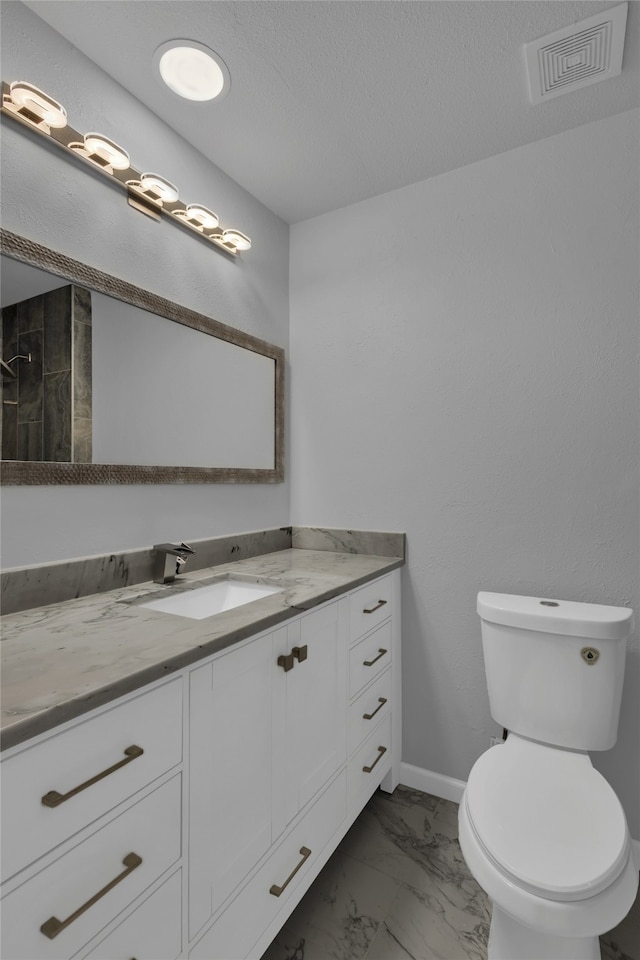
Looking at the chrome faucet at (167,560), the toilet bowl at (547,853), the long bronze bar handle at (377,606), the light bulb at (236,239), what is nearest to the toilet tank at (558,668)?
the toilet bowl at (547,853)

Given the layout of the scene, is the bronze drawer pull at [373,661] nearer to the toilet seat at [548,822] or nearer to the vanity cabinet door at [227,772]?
the toilet seat at [548,822]

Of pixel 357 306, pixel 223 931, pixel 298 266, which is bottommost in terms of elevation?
pixel 223 931

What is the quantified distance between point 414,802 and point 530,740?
0.67m

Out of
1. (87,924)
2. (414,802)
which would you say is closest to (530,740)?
(414,802)

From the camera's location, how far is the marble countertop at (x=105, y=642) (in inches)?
29.0

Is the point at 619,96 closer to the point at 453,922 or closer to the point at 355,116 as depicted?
the point at 355,116

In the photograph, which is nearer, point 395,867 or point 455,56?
point 455,56

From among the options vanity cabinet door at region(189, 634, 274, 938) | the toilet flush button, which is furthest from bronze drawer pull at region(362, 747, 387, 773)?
the toilet flush button

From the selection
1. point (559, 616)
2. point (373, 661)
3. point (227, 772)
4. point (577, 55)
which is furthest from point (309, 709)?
point (577, 55)

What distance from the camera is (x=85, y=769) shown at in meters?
0.77

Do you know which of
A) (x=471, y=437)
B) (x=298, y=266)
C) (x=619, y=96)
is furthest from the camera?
(x=298, y=266)

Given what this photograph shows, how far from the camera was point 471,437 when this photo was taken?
1.89m

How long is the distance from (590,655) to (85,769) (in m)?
1.35

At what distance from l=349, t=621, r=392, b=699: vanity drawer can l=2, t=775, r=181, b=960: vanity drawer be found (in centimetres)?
79
